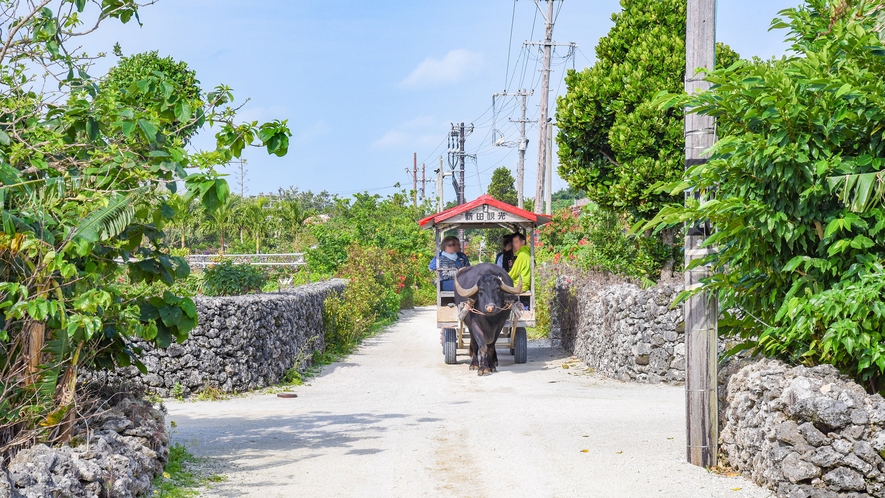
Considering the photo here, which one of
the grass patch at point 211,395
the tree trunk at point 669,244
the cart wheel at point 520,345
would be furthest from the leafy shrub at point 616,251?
the grass patch at point 211,395

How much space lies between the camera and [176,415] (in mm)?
10188

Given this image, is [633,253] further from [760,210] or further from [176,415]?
[760,210]

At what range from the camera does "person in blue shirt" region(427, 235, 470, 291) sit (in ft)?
52.6

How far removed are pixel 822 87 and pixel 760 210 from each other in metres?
0.92

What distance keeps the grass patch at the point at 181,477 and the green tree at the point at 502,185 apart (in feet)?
170

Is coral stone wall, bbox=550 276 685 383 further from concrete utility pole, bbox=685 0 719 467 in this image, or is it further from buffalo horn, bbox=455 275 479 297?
concrete utility pole, bbox=685 0 719 467

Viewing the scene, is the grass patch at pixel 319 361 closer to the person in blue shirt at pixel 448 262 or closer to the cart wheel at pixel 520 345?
the person in blue shirt at pixel 448 262

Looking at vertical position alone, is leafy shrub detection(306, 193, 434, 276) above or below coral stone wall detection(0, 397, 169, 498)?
above

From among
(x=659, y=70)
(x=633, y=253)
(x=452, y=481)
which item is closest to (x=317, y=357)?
(x=633, y=253)

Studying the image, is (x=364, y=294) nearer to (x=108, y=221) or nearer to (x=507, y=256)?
(x=507, y=256)

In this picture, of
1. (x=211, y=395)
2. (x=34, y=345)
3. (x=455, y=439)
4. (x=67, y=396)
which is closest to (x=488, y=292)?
(x=211, y=395)

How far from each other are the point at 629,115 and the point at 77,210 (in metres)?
9.78

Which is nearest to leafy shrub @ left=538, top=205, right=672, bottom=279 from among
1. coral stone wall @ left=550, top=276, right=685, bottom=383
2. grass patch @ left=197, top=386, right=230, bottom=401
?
coral stone wall @ left=550, top=276, right=685, bottom=383

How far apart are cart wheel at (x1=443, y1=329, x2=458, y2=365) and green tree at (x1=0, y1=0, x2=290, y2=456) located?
845 cm
